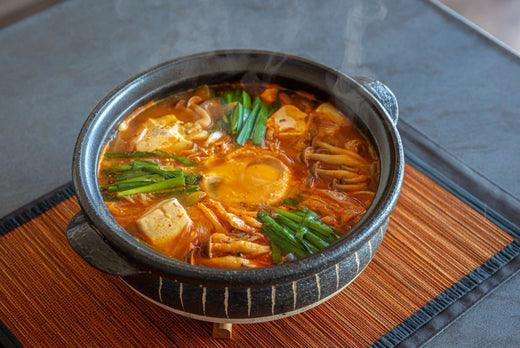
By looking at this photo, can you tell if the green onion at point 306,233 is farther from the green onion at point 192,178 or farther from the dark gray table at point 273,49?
the dark gray table at point 273,49

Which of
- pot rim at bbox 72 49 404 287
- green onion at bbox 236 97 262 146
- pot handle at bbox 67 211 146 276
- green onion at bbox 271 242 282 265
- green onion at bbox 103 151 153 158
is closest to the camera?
pot rim at bbox 72 49 404 287

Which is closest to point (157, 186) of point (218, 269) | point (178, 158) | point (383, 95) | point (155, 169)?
point (155, 169)

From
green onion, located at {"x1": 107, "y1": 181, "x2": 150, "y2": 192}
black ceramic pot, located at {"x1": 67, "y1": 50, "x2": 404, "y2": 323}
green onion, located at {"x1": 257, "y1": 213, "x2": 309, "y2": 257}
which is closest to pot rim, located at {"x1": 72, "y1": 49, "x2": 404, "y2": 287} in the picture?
black ceramic pot, located at {"x1": 67, "y1": 50, "x2": 404, "y2": 323}

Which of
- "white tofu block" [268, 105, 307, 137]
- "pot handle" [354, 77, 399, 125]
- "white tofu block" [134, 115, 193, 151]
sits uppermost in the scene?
"pot handle" [354, 77, 399, 125]

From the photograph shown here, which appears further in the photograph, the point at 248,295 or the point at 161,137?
the point at 161,137

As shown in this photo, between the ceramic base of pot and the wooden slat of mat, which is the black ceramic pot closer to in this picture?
the ceramic base of pot

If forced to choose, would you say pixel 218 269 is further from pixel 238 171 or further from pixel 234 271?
pixel 238 171

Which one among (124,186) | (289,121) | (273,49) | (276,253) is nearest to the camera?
(276,253)
